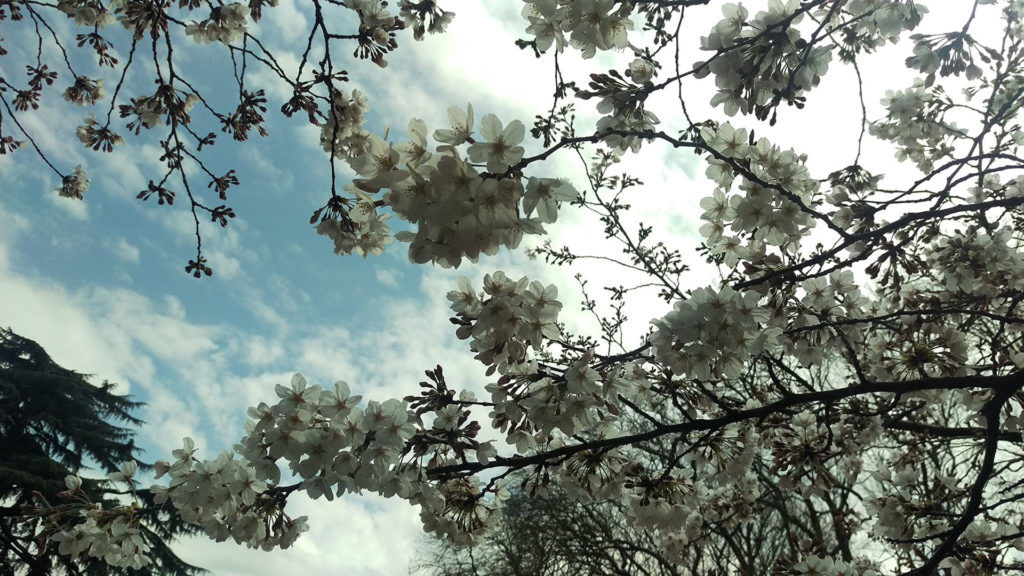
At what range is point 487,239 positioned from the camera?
4.42ft

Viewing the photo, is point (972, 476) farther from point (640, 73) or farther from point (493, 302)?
point (493, 302)

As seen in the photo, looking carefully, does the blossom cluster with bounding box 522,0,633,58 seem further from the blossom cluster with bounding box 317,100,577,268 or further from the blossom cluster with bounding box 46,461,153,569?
the blossom cluster with bounding box 46,461,153,569

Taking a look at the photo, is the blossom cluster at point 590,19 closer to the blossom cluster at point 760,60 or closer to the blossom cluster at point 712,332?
the blossom cluster at point 760,60

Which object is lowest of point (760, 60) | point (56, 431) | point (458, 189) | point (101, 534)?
point (101, 534)

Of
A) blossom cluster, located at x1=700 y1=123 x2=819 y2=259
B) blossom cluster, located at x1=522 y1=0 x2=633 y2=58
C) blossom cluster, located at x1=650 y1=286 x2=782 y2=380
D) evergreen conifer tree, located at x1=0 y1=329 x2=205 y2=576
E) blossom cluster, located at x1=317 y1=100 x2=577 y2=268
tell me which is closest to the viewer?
blossom cluster, located at x1=317 y1=100 x2=577 y2=268

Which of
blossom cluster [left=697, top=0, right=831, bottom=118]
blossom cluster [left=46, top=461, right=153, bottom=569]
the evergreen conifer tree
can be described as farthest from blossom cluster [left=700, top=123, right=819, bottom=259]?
the evergreen conifer tree

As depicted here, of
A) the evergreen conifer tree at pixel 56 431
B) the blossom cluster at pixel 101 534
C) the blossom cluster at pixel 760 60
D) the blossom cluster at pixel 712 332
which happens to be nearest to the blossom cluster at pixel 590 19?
the blossom cluster at pixel 760 60

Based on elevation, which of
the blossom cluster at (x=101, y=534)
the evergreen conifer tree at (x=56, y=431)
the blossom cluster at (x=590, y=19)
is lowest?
the blossom cluster at (x=101, y=534)

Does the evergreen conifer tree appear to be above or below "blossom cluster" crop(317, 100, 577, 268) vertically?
above

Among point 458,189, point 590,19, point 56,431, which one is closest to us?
point 458,189

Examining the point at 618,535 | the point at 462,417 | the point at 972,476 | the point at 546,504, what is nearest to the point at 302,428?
the point at 462,417

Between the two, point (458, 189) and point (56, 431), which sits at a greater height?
point (56, 431)

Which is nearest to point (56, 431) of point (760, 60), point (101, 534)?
point (101, 534)

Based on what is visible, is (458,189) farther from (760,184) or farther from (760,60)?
(760,184)
